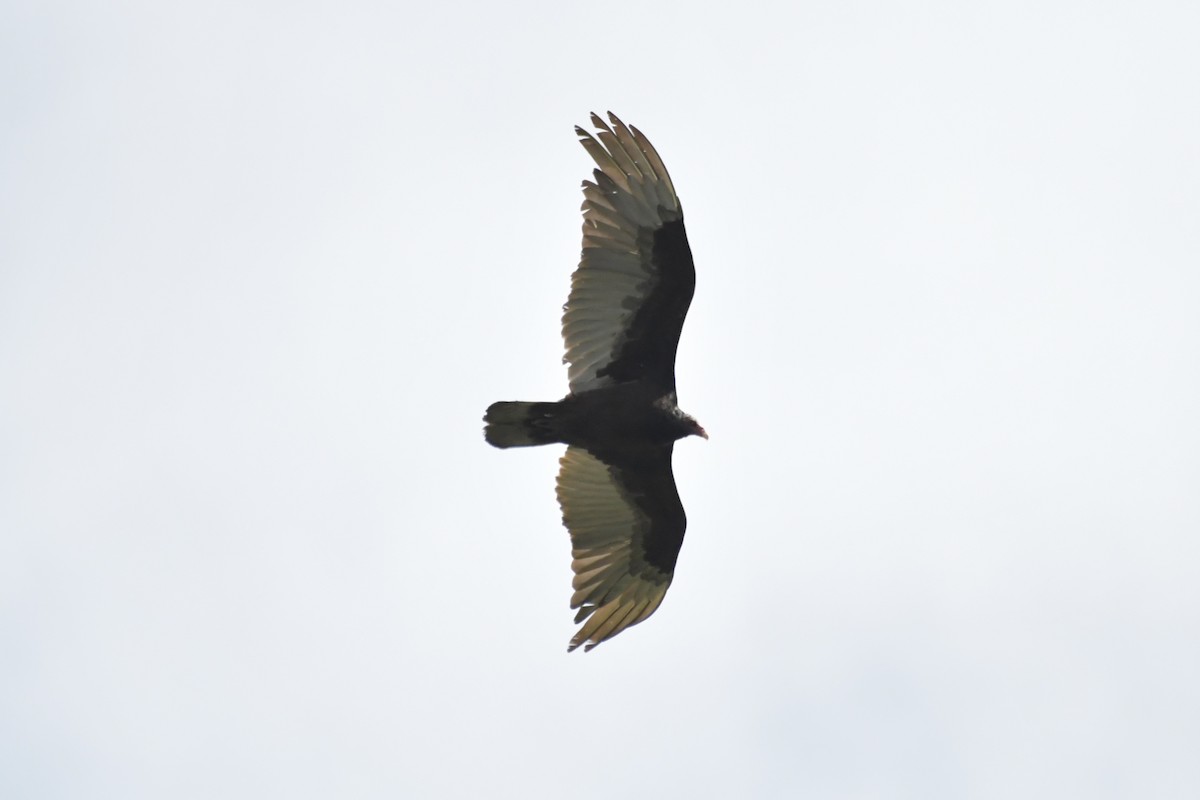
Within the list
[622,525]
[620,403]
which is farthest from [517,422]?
[622,525]

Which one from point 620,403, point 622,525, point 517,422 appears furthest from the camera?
point 622,525

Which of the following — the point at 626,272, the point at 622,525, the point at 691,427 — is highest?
the point at 626,272

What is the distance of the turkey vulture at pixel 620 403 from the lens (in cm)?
1602

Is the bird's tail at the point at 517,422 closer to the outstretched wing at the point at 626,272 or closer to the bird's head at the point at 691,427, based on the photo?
the outstretched wing at the point at 626,272

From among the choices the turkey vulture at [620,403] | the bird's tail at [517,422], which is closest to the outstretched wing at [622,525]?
the turkey vulture at [620,403]

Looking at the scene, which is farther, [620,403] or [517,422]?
[620,403]

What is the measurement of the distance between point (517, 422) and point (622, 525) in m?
1.49

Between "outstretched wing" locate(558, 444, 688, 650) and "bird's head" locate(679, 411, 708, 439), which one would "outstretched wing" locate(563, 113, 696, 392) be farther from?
"outstretched wing" locate(558, 444, 688, 650)

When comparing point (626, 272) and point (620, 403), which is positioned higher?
point (626, 272)

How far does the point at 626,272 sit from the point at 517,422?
5.00 ft

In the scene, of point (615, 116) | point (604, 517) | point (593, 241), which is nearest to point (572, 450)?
point (604, 517)

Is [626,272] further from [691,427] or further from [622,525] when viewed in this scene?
[622,525]

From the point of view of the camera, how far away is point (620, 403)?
16.3 meters

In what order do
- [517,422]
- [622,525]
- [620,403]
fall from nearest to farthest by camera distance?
[517,422] < [620,403] < [622,525]
